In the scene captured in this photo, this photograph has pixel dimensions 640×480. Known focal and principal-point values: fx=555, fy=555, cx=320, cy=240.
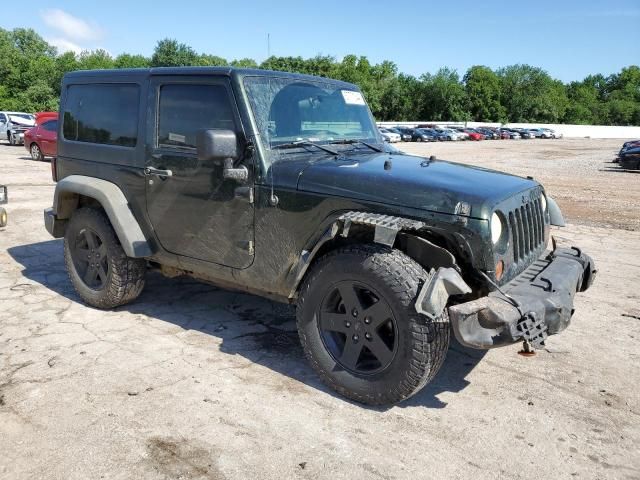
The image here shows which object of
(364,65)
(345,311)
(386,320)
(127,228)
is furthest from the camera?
(364,65)

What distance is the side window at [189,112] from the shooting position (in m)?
3.91

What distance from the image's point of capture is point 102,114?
15.7 feet

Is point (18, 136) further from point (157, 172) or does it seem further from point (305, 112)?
point (305, 112)

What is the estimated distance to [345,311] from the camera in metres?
3.52

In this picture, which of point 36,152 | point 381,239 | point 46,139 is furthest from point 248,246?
point 36,152

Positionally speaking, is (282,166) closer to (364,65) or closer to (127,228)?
(127,228)

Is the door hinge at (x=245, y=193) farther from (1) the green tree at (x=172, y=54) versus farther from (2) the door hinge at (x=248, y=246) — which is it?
(1) the green tree at (x=172, y=54)

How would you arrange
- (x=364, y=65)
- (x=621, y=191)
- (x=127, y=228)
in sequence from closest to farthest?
(x=127, y=228) → (x=621, y=191) → (x=364, y=65)

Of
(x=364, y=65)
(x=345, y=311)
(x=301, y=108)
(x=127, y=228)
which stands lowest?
(x=345, y=311)

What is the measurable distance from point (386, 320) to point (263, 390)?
3.18 ft

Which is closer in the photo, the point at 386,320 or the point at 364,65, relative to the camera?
the point at 386,320

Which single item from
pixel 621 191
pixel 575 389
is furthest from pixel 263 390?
pixel 621 191

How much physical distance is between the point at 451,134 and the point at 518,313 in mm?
50674

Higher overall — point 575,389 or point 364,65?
point 364,65
